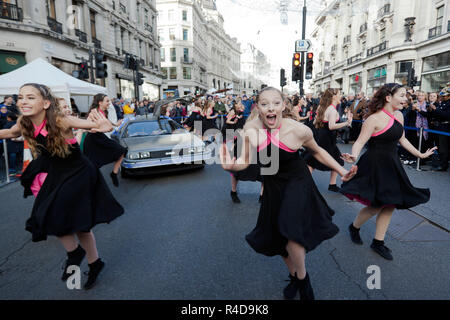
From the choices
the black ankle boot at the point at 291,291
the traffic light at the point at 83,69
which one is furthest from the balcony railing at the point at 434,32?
the black ankle boot at the point at 291,291

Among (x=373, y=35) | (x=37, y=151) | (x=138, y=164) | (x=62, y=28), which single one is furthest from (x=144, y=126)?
(x=373, y=35)

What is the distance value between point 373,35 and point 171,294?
40351 mm

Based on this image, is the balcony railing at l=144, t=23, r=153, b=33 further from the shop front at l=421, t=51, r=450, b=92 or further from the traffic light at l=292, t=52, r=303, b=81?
the shop front at l=421, t=51, r=450, b=92

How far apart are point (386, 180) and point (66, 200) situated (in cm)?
318

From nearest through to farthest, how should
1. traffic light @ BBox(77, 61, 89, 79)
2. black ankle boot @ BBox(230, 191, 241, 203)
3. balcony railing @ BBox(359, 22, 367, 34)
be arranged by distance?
1. black ankle boot @ BBox(230, 191, 241, 203)
2. traffic light @ BBox(77, 61, 89, 79)
3. balcony railing @ BBox(359, 22, 367, 34)

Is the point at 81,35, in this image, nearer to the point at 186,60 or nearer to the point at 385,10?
the point at 385,10

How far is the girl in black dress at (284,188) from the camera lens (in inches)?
88.7

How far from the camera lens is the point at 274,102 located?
2.24 m

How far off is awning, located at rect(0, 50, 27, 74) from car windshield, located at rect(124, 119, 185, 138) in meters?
12.9

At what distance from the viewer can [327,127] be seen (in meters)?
5.82

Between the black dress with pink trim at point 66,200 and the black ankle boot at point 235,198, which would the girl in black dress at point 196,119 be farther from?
the black dress with pink trim at point 66,200

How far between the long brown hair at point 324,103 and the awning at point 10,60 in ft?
58.3

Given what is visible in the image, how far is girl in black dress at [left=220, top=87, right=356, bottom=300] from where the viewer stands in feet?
7.39

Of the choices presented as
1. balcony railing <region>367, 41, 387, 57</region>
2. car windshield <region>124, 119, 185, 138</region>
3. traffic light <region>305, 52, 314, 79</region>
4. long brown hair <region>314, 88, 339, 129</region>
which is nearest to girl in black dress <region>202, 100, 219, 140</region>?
car windshield <region>124, 119, 185, 138</region>
